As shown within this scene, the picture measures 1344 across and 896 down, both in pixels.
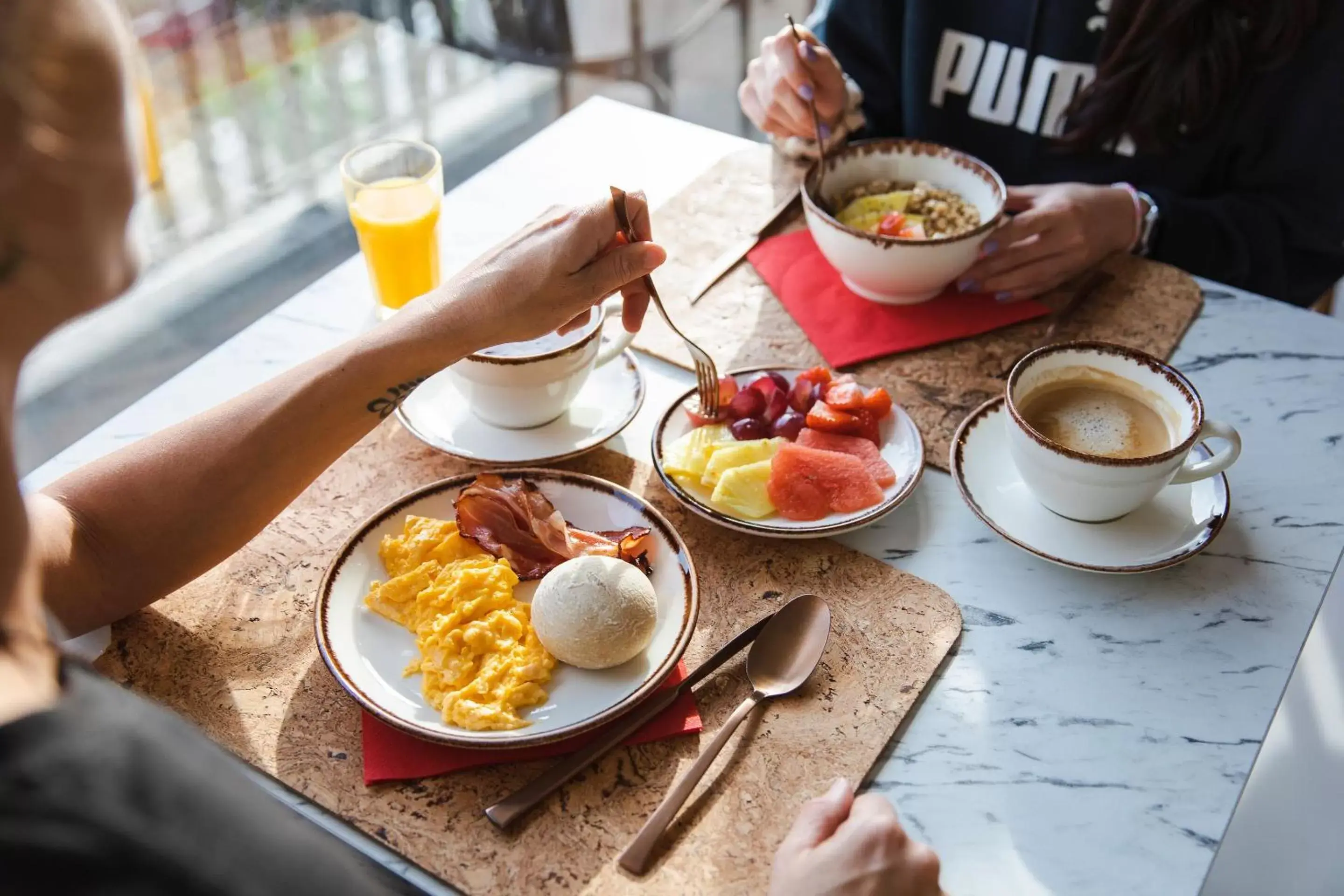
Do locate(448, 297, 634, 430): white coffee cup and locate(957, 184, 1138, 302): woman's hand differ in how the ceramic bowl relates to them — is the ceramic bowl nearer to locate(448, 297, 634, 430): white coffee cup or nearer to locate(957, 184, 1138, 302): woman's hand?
locate(957, 184, 1138, 302): woman's hand

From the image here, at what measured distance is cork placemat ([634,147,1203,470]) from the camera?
1341 millimetres

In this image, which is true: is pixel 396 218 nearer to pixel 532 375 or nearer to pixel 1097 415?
pixel 532 375

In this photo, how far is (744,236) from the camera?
1.62 m

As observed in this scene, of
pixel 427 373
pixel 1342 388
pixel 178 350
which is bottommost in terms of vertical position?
pixel 178 350

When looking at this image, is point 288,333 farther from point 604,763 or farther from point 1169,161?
point 1169,161

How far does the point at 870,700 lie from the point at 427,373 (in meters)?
0.54

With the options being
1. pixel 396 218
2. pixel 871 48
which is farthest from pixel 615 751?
pixel 871 48

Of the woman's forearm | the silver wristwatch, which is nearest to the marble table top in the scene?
the silver wristwatch

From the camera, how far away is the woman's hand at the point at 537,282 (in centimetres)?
110

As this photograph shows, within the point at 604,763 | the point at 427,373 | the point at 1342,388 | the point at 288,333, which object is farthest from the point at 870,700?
the point at 288,333

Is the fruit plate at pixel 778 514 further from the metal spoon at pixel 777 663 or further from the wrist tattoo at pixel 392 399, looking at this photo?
the wrist tattoo at pixel 392 399

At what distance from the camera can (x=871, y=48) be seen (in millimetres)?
1906

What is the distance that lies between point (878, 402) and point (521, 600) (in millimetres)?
472

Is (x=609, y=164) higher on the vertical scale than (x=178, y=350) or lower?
higher
